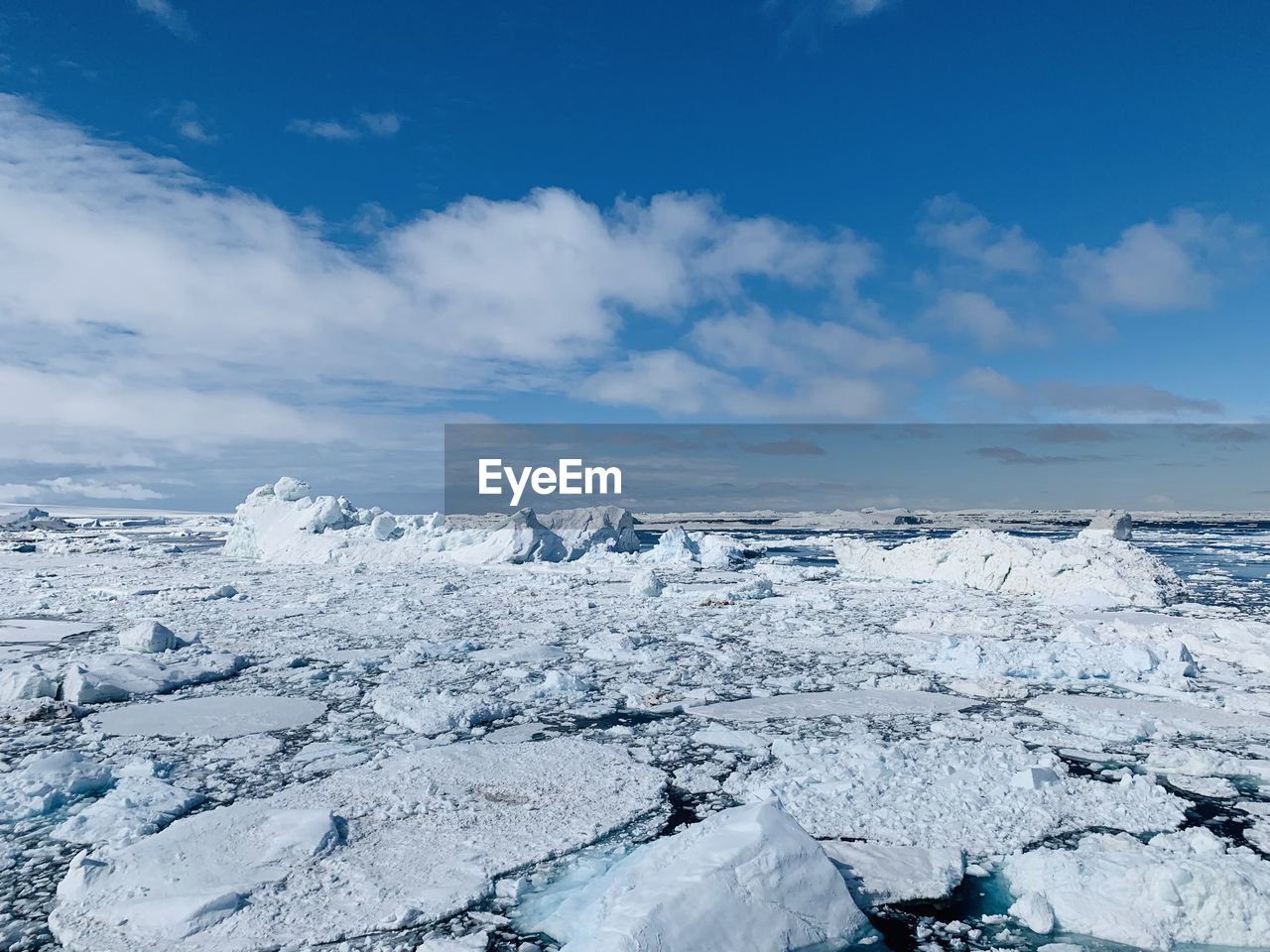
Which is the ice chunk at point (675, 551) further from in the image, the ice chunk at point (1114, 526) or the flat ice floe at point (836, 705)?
the flat ice floe at point (836, 705)

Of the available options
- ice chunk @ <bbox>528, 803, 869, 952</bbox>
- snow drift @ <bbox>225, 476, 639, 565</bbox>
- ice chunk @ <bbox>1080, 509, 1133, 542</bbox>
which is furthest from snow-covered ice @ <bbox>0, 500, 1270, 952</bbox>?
ice chunk @ <bbox>1080, 509, 1133, 542</bbox>

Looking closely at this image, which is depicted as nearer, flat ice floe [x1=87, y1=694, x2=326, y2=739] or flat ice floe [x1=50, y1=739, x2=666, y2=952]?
flat ice floe [x1=50, y1=739, x2=666, y2=952]

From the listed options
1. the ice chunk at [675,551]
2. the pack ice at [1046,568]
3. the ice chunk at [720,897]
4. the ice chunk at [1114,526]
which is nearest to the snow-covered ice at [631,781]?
the ice chunk at [720,897]

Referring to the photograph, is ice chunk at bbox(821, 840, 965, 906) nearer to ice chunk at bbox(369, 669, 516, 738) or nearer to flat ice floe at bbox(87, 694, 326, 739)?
ice chunk at bbox(369, 669, 516, 738)

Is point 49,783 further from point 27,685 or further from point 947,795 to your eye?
point 947,795

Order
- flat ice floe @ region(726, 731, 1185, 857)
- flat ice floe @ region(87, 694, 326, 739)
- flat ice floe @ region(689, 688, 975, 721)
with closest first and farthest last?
flat ice floe @ region(726, 731, 1185, 857) → flat ice floe @ region(87, 694, 326, 739) → flat ice floe @ region(689, 688, 975, 721)

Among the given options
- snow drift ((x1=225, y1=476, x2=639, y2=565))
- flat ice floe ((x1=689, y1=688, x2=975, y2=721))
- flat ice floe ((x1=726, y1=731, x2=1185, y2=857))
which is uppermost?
snow drift ((x1=225, y1=476, x2=639, y2=565))

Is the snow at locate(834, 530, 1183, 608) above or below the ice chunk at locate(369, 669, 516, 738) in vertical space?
above
